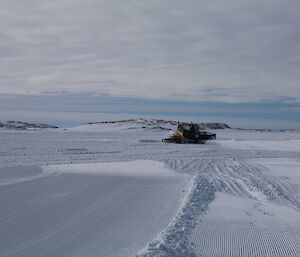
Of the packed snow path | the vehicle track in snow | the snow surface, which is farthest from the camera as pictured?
the packed snow path

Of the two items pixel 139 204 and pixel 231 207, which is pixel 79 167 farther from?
pixel 231 207

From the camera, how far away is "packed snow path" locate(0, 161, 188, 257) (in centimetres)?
736

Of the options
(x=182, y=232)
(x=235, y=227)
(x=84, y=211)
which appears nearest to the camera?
(x=182, y=232)

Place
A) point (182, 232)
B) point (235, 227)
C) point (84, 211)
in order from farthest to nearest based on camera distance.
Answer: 1. point (84, 211)
2. point (235, 227)
3. point (182, 232)

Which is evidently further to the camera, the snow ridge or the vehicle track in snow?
the vehicle track in snow

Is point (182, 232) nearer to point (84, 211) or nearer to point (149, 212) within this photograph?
point (149, 212)

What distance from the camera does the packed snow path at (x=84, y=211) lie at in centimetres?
736

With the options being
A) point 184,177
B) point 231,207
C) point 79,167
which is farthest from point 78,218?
point 79,167

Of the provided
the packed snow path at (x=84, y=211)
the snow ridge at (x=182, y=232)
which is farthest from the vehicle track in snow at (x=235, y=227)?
the packed snow path at (x=84, y=211)

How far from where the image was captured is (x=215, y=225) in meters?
8.53

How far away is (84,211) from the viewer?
9.86 m

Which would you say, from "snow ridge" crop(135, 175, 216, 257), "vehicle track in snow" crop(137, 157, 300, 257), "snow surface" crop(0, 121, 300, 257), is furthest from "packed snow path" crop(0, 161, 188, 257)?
"vehicle track in snow" crop(137, 157, 300, 257)

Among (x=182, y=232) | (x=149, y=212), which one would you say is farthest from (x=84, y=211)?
(x=182, y=232)

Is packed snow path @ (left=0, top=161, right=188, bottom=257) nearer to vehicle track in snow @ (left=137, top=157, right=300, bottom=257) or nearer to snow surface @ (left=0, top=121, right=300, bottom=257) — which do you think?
snow surface @ (left=0, top=121, right=300, bottom=257)
